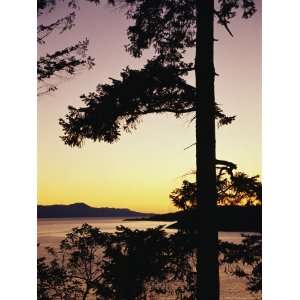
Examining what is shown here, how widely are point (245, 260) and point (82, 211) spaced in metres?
1.18

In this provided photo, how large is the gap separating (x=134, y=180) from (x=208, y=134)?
727 mm

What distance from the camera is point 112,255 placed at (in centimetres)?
380

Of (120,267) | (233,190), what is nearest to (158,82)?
(233,190)

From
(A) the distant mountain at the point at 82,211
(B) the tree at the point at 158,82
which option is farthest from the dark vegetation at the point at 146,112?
(A) the distant mountain at the point at 82,211

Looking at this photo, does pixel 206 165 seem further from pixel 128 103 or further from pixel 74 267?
pixel 74 267

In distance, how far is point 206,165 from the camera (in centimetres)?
350

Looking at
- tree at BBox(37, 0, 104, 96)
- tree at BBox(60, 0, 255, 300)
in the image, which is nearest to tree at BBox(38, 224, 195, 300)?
tree at BBox(60, 0, 255, 300)

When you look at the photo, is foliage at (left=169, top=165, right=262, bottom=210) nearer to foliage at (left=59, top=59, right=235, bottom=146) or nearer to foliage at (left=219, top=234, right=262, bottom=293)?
foliage at (left=219, top=234, right=262, bottom=293)

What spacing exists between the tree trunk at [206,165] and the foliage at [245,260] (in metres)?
0.22

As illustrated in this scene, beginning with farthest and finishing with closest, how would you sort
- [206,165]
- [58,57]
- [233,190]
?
[58,57], [233,190], [206,165]

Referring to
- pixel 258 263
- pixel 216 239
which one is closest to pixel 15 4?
pixel 216 239

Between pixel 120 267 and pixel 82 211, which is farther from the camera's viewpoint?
pixel 82 211

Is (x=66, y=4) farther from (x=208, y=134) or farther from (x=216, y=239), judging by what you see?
(x=216, y=239)
